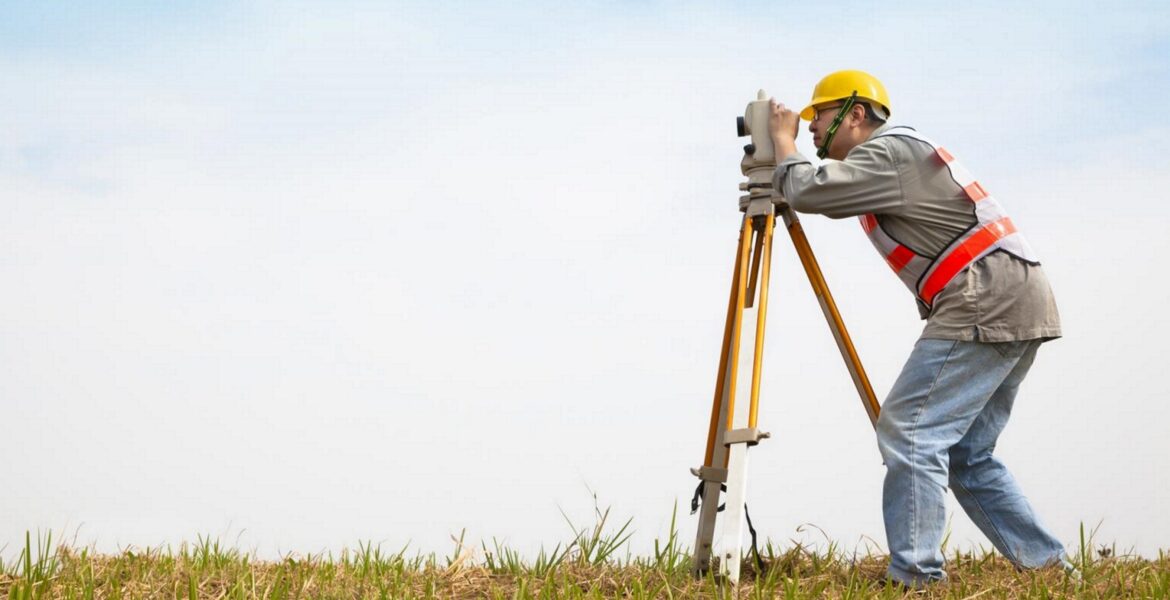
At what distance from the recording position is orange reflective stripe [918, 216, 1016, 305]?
17.6ft

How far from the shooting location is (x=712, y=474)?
544cm

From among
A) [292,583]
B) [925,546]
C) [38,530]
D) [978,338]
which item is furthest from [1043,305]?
[38,530]

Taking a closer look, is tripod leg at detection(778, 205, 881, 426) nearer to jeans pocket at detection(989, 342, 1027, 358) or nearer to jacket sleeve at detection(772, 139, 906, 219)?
jacket sleeve at detection(772, 139, 906, 219)

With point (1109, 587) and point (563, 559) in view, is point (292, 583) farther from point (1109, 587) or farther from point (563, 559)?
Result: point (1109, 587)

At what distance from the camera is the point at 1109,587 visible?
544 cm

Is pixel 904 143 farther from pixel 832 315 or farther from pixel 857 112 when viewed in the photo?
pixel 832 315

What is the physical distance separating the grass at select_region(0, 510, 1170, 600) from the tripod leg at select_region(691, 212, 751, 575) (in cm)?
17

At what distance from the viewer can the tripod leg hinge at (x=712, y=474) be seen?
5406 millimetres

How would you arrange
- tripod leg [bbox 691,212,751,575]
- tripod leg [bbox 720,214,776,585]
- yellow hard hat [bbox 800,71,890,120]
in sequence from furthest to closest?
yellow hard hat [bbox 800,71,890,120], tripod leg [bbox 691,212,751,575], tripod leg [bbox 720,214,776,585]

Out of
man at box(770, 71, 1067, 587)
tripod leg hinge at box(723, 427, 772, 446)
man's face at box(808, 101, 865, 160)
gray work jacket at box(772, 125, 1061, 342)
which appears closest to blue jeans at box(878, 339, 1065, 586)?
man at box(770, 71, 1067, 587)

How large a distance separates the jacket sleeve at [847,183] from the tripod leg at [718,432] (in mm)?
352

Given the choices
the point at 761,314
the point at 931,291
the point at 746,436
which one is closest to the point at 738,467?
the point at 746,436

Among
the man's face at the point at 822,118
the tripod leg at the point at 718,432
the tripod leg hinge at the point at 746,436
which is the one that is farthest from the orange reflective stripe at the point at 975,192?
the tripod leg hinge at the point at 746,436

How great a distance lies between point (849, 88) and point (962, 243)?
90 cm
